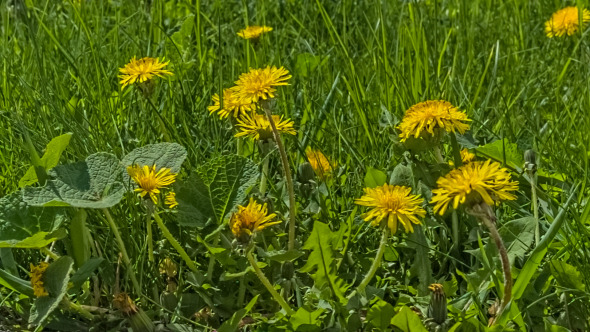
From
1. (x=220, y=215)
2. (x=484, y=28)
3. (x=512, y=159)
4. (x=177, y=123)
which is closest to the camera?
(x=220, y=215)

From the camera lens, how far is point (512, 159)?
186cm

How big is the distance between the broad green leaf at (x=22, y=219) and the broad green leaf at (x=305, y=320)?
0.46 m

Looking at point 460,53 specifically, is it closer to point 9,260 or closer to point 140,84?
point 140,84

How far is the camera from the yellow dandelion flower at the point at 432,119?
1609 mm

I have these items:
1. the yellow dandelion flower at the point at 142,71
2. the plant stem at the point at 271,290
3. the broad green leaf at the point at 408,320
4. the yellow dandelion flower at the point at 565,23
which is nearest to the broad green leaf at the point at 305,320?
the plant stem at the point at 271,290

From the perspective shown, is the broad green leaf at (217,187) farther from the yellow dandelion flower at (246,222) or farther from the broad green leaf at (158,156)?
the yellow dandelion flower at (246,222)

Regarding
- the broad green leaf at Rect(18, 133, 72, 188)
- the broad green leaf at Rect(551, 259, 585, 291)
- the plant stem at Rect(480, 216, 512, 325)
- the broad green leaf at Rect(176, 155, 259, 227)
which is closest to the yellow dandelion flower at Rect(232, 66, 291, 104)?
the broad green leaf at Rect(176, 155, 259, 227)

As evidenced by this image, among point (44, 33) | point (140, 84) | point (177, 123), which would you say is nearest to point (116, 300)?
point (140, 84)

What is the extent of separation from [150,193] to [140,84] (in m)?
0.40

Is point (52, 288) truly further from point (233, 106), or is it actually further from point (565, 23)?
point (565, 23)

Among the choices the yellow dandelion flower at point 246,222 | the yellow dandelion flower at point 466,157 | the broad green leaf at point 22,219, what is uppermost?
the yellow dandelion flower at point 246,222

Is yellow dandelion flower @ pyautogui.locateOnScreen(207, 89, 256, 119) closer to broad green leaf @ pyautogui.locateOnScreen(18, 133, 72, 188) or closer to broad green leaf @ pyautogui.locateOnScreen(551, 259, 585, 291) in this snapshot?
broad green leaf @ pyautogui.locateOnScreen(18, 133, 72, 188)

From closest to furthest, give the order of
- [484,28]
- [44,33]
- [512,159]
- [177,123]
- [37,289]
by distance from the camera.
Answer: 1. [37,289]
2. [512,159]
3. [177,123]
4. [44,33]
5. [484,28]

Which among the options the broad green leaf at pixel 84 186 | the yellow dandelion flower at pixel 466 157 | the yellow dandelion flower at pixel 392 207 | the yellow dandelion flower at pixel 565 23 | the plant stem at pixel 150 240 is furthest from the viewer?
the yellow dandelion flower at pixel 565 23
